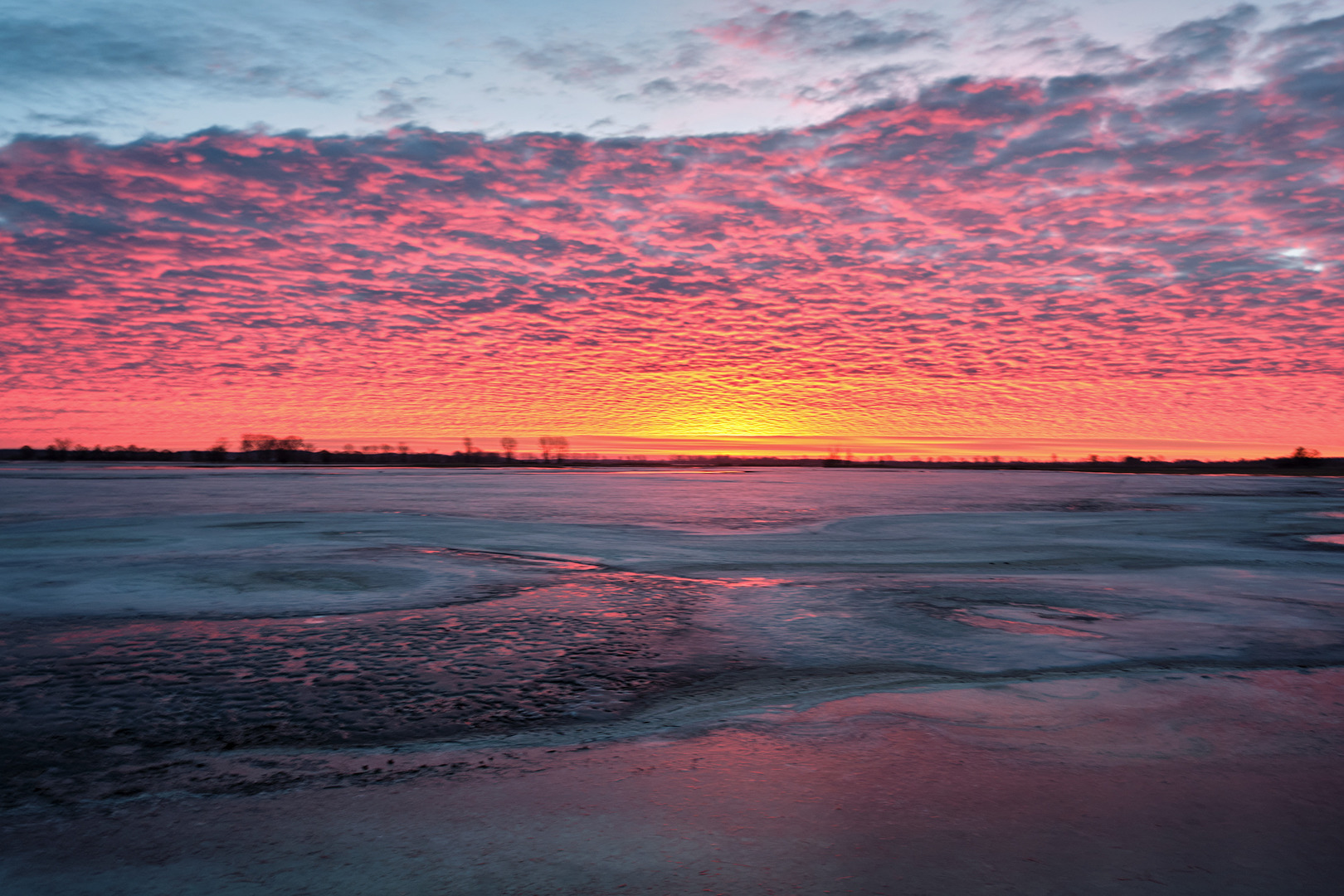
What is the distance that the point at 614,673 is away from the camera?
6.34 metres

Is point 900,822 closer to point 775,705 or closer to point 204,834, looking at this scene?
point 775,705

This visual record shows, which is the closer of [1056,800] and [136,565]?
[1056,800]

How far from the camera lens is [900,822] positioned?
12.0ft

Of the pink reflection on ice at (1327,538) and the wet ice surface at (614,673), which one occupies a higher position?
the pink reflection on ice at (1327,538)

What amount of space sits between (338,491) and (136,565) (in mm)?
24741

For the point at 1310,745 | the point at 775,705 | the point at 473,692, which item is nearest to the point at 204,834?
the point at 473,692

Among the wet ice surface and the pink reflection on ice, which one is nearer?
the wet ice surface

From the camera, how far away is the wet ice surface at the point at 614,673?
409cm

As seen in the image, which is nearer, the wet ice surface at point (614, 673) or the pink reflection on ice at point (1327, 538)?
the wet ice surface at point (614, 673)

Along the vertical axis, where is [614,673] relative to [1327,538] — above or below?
below

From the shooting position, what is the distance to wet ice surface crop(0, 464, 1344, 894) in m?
4.09

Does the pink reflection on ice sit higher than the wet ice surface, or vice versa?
the pink reflection on ice

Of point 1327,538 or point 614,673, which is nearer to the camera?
point 614,673

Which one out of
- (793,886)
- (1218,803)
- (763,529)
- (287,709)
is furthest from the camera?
(763,529)
